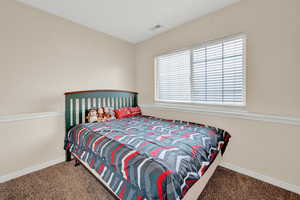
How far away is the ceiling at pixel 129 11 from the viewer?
1.92m

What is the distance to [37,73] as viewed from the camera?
2021 millimetres

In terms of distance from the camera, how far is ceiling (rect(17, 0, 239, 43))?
1.92 metres

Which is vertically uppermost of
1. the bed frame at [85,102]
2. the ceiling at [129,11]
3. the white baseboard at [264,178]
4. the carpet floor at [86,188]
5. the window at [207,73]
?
the ceiling at [129,11]

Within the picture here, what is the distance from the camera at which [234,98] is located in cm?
203

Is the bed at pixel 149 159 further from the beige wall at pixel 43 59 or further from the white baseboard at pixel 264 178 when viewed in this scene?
the beige wall at pixel 43 59

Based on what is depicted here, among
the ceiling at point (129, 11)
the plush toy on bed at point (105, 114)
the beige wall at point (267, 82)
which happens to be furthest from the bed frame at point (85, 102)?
the beige wall at point (267, 82)

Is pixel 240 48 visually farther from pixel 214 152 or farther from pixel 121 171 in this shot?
pixel 121 171

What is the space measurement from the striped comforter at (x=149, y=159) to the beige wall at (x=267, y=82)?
39 cm

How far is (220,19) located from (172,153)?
2.19m

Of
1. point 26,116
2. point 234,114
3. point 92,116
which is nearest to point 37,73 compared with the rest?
point 26,116

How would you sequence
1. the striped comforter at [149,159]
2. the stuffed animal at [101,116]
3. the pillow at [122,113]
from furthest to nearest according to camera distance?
the pillow at [122,113]
the stuffed animal at [101,116]
the striped comforter at [149,159]

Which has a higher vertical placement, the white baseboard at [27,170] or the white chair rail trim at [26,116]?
the white chair rail trim at [26,116]

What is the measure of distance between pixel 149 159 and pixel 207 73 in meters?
1.88

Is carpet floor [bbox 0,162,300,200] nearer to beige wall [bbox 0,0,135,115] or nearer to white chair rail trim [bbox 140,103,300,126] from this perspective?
white chair rail trim [bbox 140,103,300,126]
